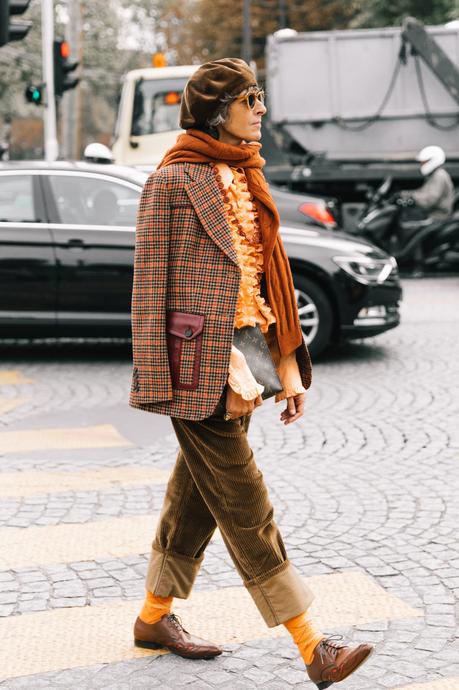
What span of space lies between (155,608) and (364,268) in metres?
5.72

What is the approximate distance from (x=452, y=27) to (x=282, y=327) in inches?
549

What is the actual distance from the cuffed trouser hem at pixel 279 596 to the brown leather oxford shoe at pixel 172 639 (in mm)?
353

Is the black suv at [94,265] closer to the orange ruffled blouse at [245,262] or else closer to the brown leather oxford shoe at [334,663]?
the orange ruffled blouse at [245,262]

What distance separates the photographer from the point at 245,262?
326 centimetres

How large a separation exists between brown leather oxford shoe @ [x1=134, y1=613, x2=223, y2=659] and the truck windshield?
1322 centimetres

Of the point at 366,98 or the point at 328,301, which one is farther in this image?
the point at 366,98

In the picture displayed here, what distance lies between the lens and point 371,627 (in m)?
3.67

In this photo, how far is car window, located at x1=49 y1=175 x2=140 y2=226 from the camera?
8.77 m

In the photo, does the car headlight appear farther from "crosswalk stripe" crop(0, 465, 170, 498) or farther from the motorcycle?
the motorcycle

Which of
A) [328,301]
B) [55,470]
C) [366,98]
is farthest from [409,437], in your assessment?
[366,98]

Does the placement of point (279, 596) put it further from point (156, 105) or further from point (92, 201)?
point (156, 105)

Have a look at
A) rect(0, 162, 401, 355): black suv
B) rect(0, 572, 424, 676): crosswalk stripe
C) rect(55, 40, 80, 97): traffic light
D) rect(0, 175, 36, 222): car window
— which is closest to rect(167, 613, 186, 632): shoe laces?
rect(0, 572, 424, 676): crosswalk stripe

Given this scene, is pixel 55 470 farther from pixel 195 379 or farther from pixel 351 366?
pixel 351 366

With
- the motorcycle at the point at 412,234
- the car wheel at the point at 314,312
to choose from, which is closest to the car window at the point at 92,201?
the car wheel at the point at 314,312
